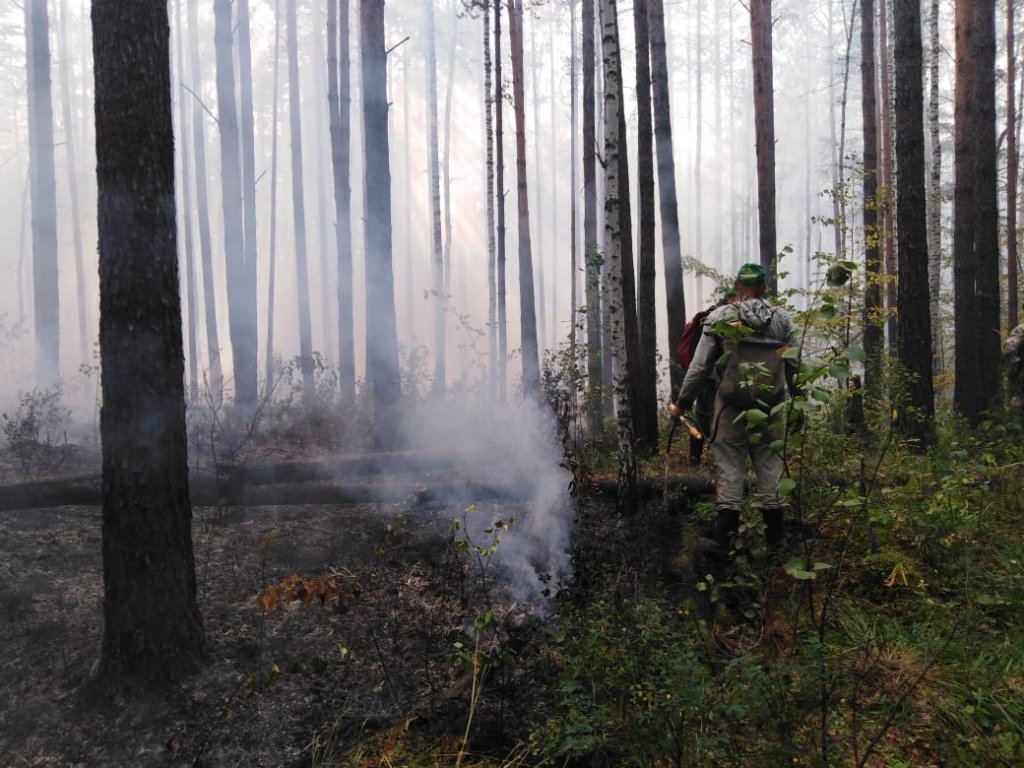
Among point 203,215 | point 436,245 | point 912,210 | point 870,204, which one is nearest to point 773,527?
point 912,210

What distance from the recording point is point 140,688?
358 cm

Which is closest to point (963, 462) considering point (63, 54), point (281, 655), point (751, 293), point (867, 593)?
point (867, 593)

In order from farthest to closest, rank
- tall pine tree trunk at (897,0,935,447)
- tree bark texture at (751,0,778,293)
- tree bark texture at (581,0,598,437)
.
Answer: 1. tree bark texture at (581,0,598,437)
2. tree bark texture at (751,0,778,293)
3. tall pine tree trunk at (897,0,935,447)

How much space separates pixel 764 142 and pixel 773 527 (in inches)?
339

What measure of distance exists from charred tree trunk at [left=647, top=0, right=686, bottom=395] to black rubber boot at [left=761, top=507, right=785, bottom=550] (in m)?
5.13

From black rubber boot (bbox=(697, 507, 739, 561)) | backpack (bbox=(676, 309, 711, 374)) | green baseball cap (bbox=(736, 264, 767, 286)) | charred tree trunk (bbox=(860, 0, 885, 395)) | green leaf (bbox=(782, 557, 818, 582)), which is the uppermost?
charred tree trunk (bbox=(860, 0, 885, 395))

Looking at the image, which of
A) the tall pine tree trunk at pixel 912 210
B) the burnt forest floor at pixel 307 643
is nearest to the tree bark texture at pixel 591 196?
the tall pine tree trunk at pixel 912 210

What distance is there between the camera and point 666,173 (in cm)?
1018

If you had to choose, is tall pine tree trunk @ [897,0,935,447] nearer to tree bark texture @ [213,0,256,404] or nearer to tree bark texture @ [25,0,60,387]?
tree bark texture @ [213,0,256,404]

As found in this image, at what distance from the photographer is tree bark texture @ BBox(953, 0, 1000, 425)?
8.06 metres

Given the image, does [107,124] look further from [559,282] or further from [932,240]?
[559,282]

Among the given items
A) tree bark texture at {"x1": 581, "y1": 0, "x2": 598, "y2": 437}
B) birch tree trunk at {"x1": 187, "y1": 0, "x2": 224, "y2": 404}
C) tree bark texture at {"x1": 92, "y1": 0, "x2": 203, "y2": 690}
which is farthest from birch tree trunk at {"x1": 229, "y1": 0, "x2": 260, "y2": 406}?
tree bark texture at {"x1": 92, "y1": 0, "x2": 203, "y2": 690}

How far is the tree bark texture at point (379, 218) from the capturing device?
10.1 metres

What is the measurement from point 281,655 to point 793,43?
6040cm
